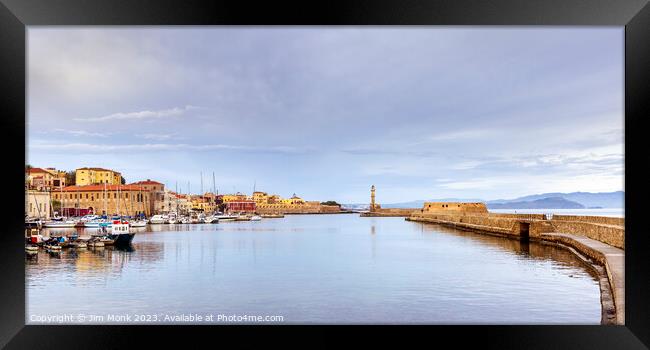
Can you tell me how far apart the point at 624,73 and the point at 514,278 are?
8198 mm

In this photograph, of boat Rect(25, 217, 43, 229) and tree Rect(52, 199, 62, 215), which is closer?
boat Rect(25, 217, 43, 229)

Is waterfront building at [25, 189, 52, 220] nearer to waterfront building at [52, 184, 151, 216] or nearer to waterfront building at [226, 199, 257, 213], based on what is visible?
waterfront building at [52, 184, 151, 216]

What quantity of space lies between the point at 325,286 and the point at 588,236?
826 centimetres

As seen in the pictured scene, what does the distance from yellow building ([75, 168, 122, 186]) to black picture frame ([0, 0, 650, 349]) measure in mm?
38347

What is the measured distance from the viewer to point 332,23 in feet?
11.9

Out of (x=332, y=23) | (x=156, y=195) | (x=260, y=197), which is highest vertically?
(x=332, y=23)

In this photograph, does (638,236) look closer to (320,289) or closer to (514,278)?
(320,289)

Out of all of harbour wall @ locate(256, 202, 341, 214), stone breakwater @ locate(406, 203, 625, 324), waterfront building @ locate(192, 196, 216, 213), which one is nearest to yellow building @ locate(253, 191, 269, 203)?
harbour wall @ locate(256, 202, 341, 214)

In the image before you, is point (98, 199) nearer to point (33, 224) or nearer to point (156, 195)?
point (156, 195)

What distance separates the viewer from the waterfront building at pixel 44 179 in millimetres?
31942

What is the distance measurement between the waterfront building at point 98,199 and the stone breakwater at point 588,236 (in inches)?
924

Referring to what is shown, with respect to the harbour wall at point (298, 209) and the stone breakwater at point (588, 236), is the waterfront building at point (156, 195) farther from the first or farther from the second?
the harbour wall at point (298, 209)

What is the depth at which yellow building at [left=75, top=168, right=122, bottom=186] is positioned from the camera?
39.9m

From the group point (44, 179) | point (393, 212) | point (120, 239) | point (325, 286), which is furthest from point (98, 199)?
point (393, 212)
